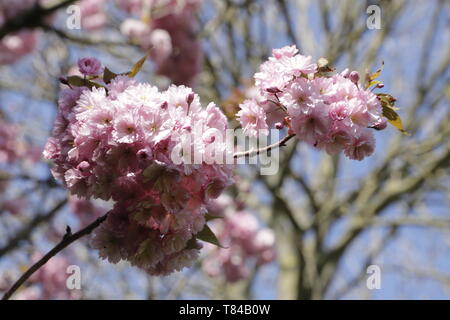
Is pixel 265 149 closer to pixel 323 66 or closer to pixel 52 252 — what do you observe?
pixel 323 66

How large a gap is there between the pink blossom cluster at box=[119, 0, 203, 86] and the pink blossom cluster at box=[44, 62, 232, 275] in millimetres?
2428

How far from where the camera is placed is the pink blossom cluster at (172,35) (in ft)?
11.6

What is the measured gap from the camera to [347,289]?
12.4 ft

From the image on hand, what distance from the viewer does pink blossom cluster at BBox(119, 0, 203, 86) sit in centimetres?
352

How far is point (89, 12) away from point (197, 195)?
383 centimetres

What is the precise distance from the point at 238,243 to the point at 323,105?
2.94 m

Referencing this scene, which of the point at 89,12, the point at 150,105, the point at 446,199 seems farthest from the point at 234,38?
the point at 150,105

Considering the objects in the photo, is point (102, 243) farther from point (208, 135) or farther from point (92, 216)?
point (92, 216)

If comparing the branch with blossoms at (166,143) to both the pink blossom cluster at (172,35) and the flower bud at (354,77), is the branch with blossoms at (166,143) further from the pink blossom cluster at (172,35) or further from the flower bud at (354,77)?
the pink blossom cluster at (172,35)

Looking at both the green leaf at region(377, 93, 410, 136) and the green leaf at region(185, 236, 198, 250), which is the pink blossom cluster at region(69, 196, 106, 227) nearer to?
the green leaf at region(185, 236, 198, 250)

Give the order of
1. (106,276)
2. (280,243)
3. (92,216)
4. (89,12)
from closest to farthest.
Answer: (92,216) < (280,243) < (89,12) < (106,276)

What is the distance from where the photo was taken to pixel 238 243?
3.94 meters

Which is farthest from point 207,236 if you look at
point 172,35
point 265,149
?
point 172,35

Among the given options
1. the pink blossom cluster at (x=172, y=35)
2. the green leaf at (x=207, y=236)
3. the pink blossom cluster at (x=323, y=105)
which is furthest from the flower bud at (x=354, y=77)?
the pink blossom cluster at (x=172, y=35)
